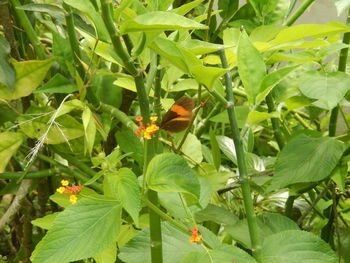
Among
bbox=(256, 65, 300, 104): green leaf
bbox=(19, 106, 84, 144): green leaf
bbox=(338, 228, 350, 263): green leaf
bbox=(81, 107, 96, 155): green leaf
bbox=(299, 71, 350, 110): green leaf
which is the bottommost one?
bbox=(338, 228, 350, 263): green leaf

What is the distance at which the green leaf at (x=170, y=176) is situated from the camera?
280 millimetres

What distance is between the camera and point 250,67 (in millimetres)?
341

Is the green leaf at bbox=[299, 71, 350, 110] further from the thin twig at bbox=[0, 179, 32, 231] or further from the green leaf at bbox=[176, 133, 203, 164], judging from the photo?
the thin twig at bbox=[0, 179, 32, 231]

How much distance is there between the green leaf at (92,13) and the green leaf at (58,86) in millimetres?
137

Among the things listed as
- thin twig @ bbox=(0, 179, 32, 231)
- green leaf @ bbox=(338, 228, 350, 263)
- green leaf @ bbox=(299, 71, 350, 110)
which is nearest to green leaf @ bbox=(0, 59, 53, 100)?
thin twig @ bbox=(0, 179, 32, 231)

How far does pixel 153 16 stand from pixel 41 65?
8.9 inches

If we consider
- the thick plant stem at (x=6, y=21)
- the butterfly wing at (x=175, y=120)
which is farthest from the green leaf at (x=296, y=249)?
the thick plant stem at (x=6, y=21)

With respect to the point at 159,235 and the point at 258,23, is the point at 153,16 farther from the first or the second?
the point at 258,23

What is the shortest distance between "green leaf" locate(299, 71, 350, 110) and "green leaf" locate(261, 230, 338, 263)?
0.10 m

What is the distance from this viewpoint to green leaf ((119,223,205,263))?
334 mm

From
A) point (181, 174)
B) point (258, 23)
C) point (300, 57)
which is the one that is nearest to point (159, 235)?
point (181, 174)

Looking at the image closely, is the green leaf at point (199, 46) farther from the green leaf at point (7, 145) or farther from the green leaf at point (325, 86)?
the green leaf at point (7, 145)

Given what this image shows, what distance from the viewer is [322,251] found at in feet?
1.12

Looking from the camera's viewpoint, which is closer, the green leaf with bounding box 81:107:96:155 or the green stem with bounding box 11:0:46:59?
the green leaf with bounding box 81:107:96:155
